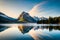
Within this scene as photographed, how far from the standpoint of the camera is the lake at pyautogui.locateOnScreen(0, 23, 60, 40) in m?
2.63

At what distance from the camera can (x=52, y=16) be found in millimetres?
2873

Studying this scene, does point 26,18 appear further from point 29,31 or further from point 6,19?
point 6,19

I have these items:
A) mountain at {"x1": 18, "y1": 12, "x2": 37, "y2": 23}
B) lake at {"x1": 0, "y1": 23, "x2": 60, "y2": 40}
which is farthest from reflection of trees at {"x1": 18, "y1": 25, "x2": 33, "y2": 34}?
mountain at {"x1": 18, "y1": 12, "x2": 37, "y2": 23}

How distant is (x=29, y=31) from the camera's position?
2738 millimetres

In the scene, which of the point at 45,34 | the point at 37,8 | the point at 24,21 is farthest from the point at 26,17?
the point at 45,34

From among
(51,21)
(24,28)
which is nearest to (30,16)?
(24,28)

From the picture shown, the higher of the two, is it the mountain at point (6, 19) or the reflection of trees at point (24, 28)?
the mountain at point (6, 19)

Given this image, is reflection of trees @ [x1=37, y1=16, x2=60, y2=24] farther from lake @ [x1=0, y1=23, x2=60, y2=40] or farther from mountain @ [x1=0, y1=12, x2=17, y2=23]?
mountain @ [x1=0, y1=12, x2=17, y2=23]

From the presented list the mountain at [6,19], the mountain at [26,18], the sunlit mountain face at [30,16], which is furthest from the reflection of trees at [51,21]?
the mountain at [6,19]

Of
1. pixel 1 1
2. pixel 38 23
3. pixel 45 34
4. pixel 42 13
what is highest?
pixel 1 1

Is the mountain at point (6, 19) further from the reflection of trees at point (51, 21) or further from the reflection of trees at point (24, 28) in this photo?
the reflection of trees at point (51, 21)

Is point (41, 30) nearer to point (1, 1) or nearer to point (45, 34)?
point (45, 34)

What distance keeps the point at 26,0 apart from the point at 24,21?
1.34ft

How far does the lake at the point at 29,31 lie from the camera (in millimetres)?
2629
